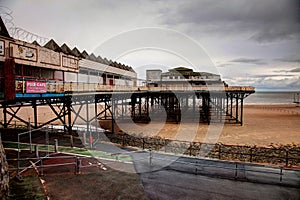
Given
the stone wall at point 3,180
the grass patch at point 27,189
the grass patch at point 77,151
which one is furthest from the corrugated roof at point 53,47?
the stone wall at point 3,180

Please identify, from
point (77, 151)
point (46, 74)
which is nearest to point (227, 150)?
point (77, 151)

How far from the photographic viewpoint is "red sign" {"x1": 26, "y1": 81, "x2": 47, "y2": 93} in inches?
445

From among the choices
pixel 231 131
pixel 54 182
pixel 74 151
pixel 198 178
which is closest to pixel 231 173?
pixel 198 178

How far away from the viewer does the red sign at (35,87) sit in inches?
445

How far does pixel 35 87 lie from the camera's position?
11867mm

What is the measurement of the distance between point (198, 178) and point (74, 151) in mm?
8028

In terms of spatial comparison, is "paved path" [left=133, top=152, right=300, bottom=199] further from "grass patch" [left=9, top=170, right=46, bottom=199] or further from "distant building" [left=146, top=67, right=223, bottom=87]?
"distant building" [left=146, top=67, right=223, bottom=87]

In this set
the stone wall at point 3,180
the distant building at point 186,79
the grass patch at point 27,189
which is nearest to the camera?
the stone wall at point 3,180

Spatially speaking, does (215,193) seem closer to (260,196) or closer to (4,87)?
Result: (260,196)

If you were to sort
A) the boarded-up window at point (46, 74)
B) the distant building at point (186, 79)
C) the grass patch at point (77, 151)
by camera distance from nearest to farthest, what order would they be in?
the grass patch at point (77, 151) < the boarded-up window at point (46, 74) < the distant building at point (186, 79)

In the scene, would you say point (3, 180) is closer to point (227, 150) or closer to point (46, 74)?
point (46, 74)

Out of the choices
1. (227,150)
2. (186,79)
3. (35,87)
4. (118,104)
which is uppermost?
(186,79)

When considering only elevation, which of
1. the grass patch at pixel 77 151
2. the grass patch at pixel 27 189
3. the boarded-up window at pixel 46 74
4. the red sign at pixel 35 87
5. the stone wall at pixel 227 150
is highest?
the boarded-up window at pixel 46 74

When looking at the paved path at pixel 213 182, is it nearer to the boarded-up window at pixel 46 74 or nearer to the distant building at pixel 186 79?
the boarded-up window at pixel 46 74
